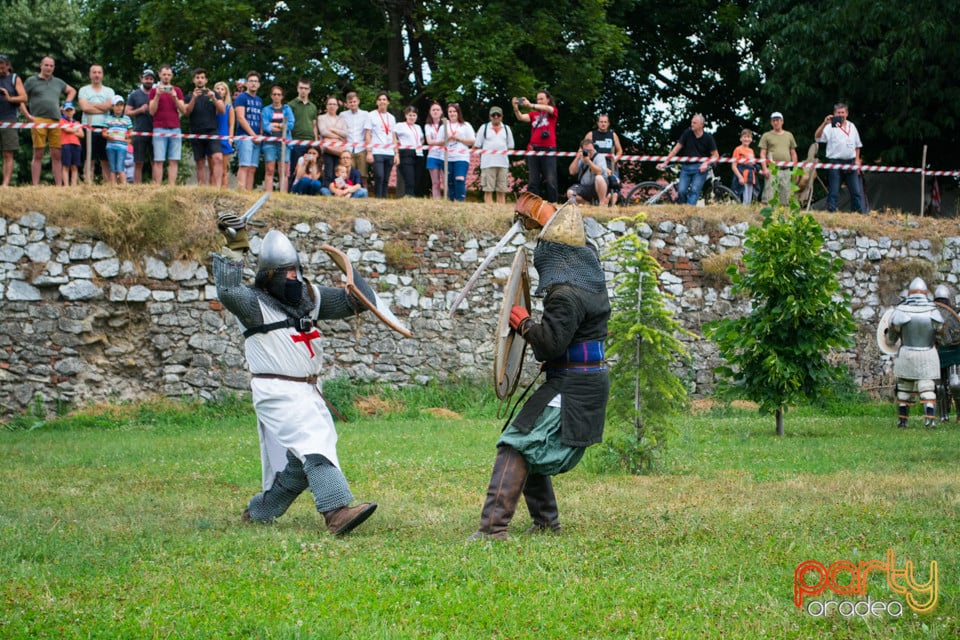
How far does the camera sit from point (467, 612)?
518 cm

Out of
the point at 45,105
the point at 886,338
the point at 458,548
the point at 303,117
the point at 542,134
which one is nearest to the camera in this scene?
the point at 458,548

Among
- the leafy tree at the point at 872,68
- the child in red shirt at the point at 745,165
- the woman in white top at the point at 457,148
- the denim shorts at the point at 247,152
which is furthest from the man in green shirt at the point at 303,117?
the leafy tree at the point at 872,68

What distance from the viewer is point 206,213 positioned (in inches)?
587

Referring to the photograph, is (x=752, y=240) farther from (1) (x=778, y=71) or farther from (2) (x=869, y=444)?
(1) (x=778, y=71)

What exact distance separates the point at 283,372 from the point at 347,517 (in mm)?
1070

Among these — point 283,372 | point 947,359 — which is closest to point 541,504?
point 283,372

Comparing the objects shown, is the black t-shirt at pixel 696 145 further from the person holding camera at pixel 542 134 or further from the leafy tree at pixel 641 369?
the leafy tree at pixel 641 369

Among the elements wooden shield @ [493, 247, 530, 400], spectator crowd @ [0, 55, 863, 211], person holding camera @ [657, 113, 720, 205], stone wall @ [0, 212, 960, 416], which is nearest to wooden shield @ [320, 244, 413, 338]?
wooden shield @ [493, 247, 530, 400]

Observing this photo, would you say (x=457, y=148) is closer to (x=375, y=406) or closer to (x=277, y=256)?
(x=375, y=406)

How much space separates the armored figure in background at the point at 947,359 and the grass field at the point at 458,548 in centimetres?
307

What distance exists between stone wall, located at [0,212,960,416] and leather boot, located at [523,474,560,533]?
23.2 ft

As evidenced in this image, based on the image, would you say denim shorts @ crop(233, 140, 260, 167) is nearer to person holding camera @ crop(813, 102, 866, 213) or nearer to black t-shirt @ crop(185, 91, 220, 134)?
black t-shirt @ crop(185, 91, 220, 134)

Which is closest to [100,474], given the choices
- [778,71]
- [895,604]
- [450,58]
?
[895,604]

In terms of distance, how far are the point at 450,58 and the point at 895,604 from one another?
55.0 ft
